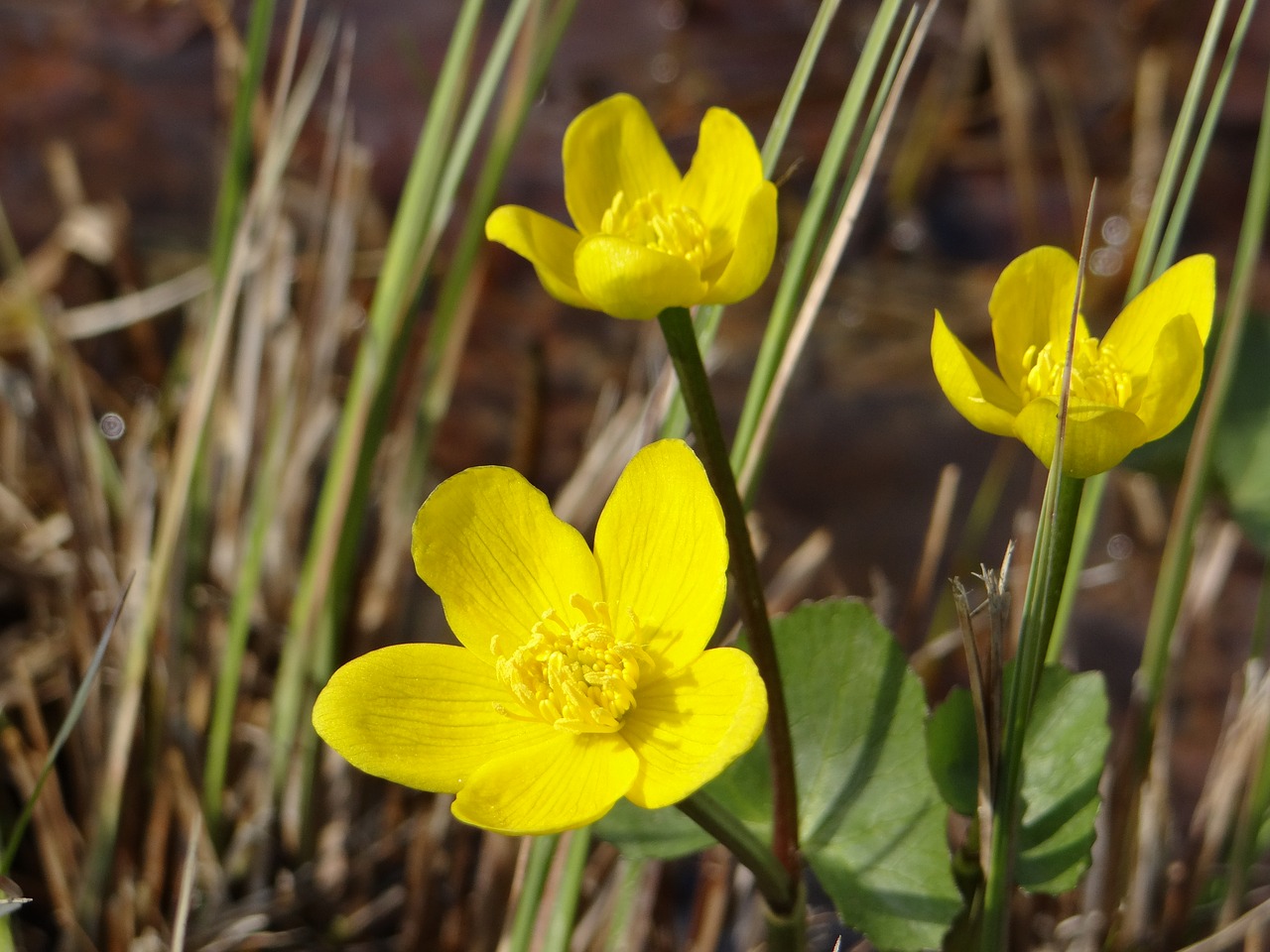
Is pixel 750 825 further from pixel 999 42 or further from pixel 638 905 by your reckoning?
pixel 999 42

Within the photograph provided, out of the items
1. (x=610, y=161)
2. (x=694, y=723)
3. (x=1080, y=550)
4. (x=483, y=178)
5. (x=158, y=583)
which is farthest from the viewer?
(x=483, y=178)

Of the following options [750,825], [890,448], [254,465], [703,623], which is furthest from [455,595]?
[890,448]

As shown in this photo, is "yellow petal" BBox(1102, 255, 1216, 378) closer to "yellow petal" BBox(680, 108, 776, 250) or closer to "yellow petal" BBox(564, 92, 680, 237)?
"yellow petal" BBox(680, 108, 776, 250)

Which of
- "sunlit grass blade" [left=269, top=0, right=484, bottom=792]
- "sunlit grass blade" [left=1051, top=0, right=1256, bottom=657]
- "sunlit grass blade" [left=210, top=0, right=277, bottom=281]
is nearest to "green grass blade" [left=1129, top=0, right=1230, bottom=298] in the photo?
"sunlit grass blade" [left=1051, top=0, right=1256, bottom=657]

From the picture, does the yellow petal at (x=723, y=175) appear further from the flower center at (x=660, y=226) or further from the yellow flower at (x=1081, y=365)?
the yellow flower at (x=1081, y=365)

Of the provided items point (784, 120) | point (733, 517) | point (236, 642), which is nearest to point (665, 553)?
point (733, 517)

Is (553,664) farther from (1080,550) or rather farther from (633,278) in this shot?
(1080,550)
